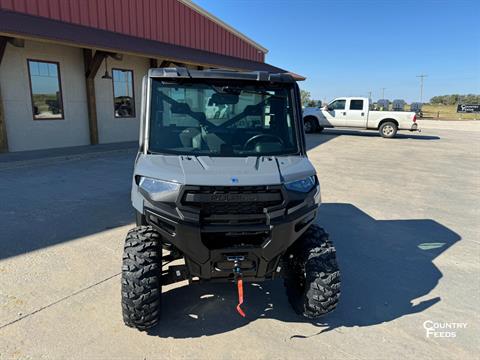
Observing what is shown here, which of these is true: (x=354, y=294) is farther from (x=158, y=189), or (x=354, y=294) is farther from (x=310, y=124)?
(x=310, y=124)

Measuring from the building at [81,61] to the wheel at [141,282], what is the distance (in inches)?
347

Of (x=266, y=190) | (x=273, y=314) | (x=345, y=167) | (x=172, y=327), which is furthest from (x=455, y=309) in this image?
(x=345, y=167)

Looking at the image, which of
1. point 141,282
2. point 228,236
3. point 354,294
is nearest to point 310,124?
point 354,294

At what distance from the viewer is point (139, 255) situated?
2643 mm

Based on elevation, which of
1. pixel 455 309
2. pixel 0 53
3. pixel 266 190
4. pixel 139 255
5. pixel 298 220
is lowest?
pixel 455 309

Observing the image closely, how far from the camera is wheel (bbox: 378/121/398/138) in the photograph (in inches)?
768

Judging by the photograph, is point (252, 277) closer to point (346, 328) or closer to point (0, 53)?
point (346, 328)

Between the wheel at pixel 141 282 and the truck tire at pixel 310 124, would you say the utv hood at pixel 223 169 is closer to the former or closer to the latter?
→ the wheel at pixel 141 282

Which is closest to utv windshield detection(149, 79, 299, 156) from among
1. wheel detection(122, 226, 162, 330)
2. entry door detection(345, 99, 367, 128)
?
wheel detection(122, 226, 162, 330)

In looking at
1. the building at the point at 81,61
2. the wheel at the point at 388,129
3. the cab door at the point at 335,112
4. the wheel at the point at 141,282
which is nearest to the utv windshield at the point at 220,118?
the wheel at the point at 141,282

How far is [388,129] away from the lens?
64.4 ft

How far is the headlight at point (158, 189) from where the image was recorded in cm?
244

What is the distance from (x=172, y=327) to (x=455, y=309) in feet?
8.51

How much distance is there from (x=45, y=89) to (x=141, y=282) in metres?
11.5
